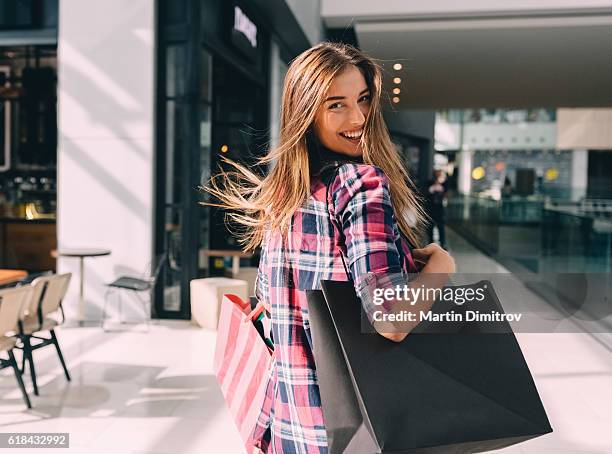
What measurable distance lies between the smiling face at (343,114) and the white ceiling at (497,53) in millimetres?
7555

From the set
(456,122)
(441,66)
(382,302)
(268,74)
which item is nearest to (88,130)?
(268,74)

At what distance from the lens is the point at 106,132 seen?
21.3ft

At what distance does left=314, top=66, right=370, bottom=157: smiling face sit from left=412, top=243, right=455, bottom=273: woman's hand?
19 cm

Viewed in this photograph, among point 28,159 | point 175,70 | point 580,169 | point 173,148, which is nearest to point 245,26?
point 175,70

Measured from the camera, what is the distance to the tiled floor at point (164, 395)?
3375 mm

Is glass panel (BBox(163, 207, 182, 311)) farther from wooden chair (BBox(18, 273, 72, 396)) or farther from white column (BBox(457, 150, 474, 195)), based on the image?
white column (BBox(457, 150, 474, 195))

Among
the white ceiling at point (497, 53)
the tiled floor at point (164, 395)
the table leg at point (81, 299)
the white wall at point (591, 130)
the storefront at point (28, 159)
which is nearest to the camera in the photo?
the tiled floor at point (164, 395)

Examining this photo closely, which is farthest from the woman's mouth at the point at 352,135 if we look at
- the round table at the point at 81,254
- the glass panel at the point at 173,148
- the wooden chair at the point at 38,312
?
the glass panel at the point at 173,148

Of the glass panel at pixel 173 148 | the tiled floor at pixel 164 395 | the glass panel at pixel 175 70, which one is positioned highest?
the glass panel at pixel 175 70

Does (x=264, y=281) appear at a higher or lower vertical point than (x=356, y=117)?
lower

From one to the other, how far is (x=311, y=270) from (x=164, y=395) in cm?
346

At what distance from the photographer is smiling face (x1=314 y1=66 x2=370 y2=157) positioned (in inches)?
39.5

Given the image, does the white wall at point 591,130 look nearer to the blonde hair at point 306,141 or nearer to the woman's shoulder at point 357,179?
the blonde hair at point 306,141

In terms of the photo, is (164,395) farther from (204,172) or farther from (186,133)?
(204,172)
